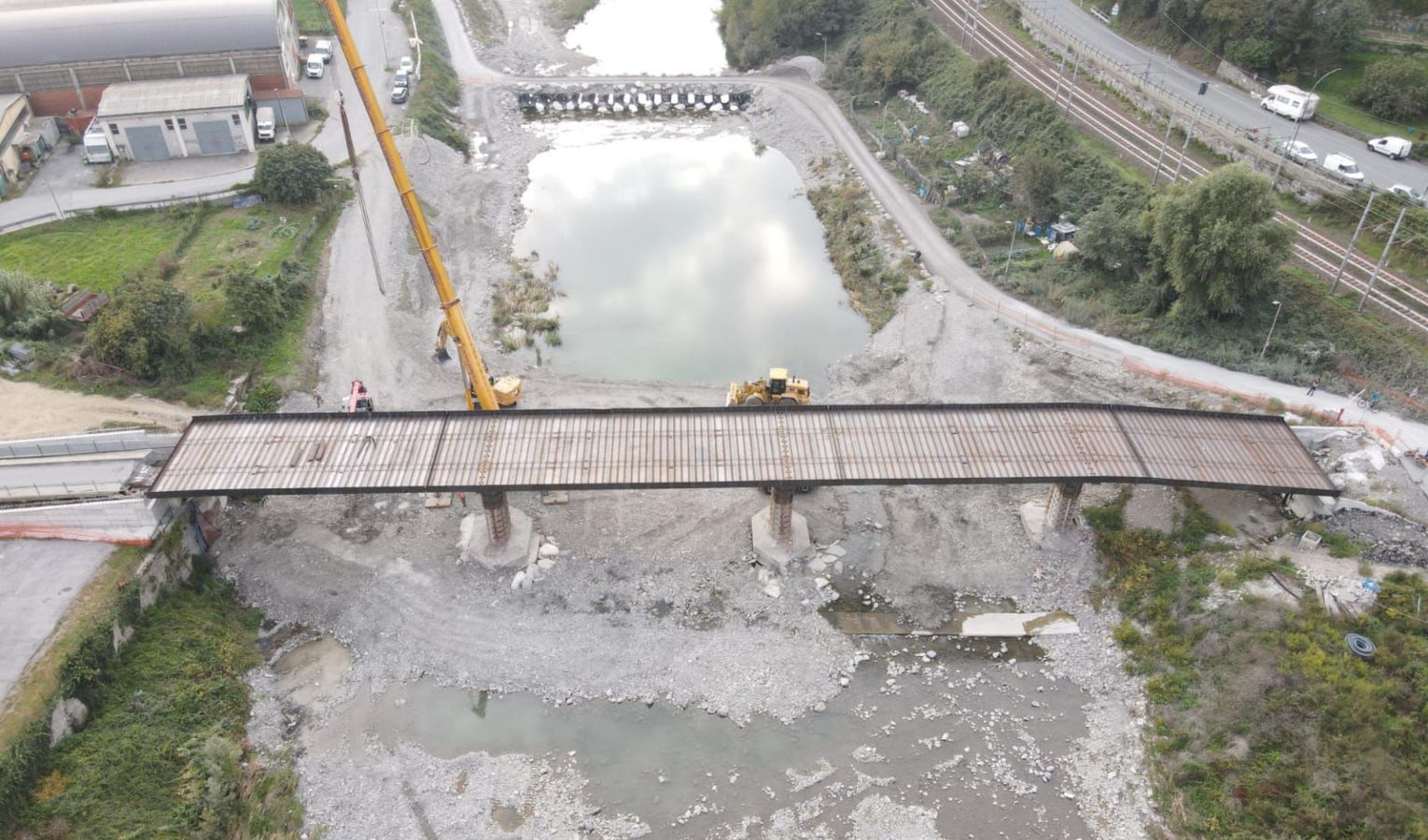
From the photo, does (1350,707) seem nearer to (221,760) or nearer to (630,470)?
(630,470)

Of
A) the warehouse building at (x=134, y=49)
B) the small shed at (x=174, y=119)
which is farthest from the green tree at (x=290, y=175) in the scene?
the warehouse building at (x=134, y=49)

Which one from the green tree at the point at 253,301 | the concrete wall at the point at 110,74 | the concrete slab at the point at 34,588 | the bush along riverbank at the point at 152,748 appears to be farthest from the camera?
the concrete wall at the point at 110,74

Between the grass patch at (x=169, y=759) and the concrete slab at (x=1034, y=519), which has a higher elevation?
the concrete slab at (x=1034, y=519)

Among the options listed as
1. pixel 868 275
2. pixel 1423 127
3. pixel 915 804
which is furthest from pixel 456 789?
pixel 1423 127

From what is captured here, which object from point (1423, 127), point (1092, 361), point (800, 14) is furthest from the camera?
point (800, 14)

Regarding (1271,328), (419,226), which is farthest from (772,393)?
(1271,328)

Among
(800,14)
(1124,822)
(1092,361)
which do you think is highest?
(800,14)

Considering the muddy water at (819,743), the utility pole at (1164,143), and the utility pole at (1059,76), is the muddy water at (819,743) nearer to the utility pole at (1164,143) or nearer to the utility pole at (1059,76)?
the utility pole at (1164,143)
